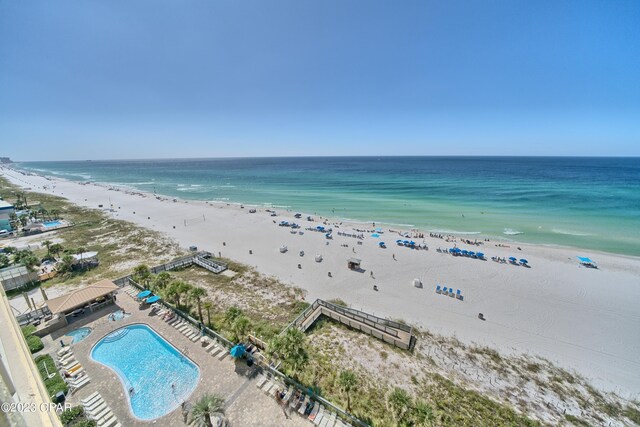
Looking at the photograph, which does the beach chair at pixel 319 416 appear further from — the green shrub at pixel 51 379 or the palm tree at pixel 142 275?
the palm tree at pixel 142 275

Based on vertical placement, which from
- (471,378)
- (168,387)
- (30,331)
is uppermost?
(30,331)

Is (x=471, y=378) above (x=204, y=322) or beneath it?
beneath

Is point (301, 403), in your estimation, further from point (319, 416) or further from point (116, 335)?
point (116, 335)

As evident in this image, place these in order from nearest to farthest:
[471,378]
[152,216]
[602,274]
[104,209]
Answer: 1. [471,378]
2. [602,274]
3. [152,216]
4. [104,209]

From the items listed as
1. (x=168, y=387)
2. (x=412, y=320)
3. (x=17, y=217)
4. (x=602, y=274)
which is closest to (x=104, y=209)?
(x=17, y=217)

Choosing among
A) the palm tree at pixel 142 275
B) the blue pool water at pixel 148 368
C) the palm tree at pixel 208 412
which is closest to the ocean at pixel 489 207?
the palm tree at pixel 142 275

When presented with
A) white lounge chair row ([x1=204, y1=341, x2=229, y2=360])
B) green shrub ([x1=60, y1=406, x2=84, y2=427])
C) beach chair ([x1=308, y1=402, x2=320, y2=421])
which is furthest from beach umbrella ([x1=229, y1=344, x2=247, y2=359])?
green shrub ([x1=60, y1=406, x2=84, y2=427])

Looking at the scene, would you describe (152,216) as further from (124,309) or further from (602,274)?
(602,274)
